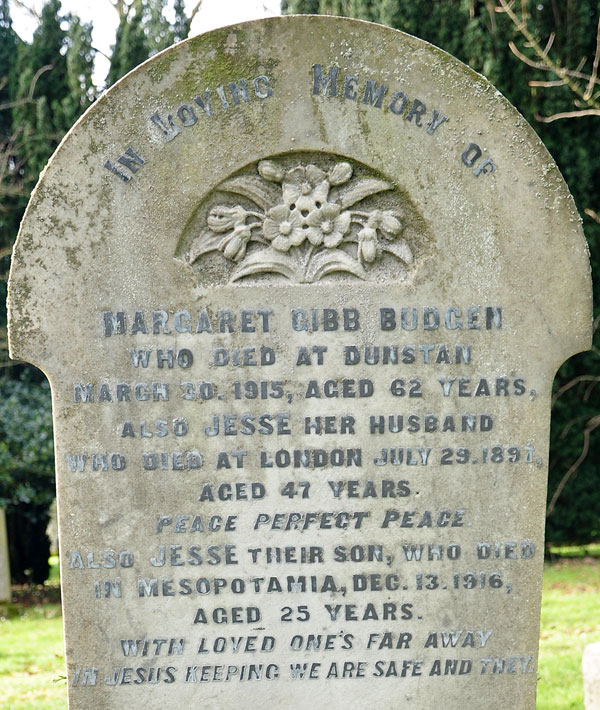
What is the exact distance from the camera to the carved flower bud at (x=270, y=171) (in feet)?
9.86

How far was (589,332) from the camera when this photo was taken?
3113 mm

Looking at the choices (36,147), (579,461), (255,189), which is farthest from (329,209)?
(36,147)

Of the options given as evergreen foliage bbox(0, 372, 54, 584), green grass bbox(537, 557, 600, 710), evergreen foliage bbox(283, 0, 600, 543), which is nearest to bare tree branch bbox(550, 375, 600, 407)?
evergreen foliage bbox(283, 0, 600, 543)

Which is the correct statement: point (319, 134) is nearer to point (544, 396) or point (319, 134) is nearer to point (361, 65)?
point (361, 65)

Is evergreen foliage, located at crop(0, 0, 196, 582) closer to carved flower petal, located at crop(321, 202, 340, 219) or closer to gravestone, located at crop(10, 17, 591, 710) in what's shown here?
gravestone, located at crop(10, 17, 591, 710)

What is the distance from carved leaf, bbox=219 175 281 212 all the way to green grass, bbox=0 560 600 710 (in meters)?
3.61

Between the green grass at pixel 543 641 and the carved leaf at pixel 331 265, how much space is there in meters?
→ 3.51

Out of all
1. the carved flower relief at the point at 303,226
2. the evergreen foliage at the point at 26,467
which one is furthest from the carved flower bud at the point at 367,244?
the evergreen foliage at the point at 26,467

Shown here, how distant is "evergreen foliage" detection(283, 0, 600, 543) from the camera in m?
8.82

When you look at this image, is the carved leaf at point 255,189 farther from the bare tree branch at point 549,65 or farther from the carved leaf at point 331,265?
the bare tree branch at point 549,65

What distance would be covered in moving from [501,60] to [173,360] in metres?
7.12

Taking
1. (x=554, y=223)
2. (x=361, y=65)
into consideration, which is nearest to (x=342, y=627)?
(x=554, y=223)

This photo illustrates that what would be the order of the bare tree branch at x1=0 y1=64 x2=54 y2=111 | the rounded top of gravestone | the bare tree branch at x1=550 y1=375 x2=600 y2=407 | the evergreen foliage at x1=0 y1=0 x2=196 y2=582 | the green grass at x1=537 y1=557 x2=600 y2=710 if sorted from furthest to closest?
the bare tree branch at x1=0 y1=64 x2=54 y2=111 → the evergreen foliage at x1=0 y1=0 x2=196 y2=582 → the bare tree branch at x1=550 y1=375 x2=600 y2=407 → the green grass at x1=537 y1=557 x2=600 y2=710 → the rounded top of gravestone

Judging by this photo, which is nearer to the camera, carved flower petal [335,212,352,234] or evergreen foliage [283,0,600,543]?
carved flower petal [335,212,352,234]
